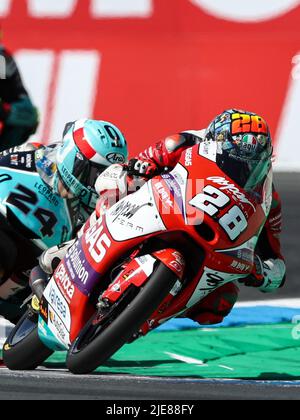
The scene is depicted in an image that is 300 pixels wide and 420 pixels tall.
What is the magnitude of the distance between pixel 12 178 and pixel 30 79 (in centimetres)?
485

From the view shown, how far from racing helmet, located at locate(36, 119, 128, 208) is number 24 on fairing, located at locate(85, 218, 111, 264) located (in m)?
0.71

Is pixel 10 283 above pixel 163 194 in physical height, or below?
below

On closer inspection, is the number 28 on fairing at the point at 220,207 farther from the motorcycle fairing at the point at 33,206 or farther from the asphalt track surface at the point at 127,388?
the motorcycle fairing at the point at 33,206

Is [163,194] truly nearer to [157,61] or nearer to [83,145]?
[83,145]

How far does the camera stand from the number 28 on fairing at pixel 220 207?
5.41 meters

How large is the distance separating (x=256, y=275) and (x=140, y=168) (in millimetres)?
798

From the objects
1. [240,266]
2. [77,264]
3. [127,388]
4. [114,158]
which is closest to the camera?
[127,388]

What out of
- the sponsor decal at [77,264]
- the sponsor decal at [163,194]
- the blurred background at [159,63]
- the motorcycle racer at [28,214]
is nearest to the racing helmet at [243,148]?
the sponsor decal at [163,194]

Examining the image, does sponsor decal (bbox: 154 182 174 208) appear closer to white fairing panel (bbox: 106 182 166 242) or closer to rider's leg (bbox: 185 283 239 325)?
white fairing panel (bbox: 106 182 166 242)

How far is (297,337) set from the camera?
286 inches

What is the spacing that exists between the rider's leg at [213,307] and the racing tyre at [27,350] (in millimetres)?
793

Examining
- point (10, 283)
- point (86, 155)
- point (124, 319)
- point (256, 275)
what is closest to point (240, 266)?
point (256, 275)

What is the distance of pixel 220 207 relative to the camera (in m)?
5.43
